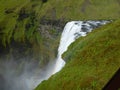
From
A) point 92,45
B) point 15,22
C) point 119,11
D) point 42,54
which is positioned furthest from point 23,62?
point 92,45

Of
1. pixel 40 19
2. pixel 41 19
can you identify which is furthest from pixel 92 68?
pixel 40 19

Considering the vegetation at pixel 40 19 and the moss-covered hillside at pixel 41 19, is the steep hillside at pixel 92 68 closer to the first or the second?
the vegetation at pixel 40 19

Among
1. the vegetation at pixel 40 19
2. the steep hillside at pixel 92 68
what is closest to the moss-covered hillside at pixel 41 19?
the vegetation at pixel 40 19

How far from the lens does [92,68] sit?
21.4m

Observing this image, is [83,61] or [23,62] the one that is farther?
[23,62]

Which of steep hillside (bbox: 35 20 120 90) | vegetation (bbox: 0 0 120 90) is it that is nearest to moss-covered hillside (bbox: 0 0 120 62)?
vegetation (bbox: 0 0 120 90)

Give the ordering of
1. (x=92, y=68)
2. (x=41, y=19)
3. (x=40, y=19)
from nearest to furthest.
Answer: (x=92, y=68), (x=41, y=19), (x=40, y=19)

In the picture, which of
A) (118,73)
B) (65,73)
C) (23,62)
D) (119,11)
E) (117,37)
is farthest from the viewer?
(23,62)

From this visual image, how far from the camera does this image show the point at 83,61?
2341cm

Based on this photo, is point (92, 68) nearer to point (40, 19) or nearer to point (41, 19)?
point (41, 19)

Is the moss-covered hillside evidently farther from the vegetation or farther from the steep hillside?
the steep hillside

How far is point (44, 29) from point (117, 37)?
2967 inches

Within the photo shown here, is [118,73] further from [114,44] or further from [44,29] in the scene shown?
[44,29]

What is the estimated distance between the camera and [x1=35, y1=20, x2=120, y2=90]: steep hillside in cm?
1919
